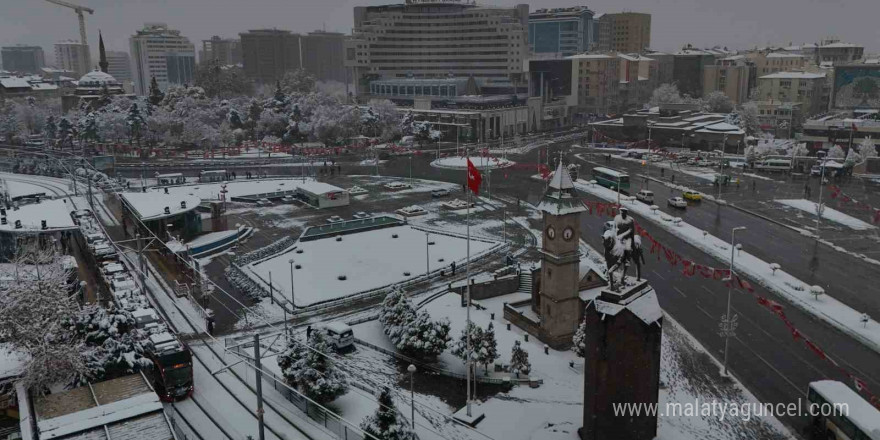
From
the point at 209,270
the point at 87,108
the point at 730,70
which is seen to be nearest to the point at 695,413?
the point at 209,270

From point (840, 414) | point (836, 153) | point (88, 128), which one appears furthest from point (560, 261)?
point (88, 128)

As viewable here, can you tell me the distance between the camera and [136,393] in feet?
86.8

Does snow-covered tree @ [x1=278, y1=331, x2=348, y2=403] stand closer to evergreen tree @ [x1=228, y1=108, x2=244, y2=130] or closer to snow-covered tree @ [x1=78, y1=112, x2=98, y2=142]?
snow-covered tree @ [x1=78, y1=112, x2=98, y2=142]

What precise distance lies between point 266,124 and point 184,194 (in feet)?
207

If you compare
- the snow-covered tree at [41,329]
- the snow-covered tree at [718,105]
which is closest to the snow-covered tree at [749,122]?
the snow-covered tree at [718,105]

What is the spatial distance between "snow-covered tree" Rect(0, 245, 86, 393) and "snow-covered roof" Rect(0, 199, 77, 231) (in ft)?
55.5

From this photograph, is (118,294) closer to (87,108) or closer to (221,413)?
(221,413)

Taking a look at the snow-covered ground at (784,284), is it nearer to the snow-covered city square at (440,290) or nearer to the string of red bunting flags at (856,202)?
the snow-covered city square at (440,290)

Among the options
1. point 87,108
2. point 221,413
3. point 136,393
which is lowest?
point 221,413

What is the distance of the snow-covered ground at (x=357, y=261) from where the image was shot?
4484 cm

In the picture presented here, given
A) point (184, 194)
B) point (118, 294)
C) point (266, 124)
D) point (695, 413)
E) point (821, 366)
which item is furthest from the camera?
point (266, 124)

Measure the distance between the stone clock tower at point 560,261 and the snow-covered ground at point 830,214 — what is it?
37605 mm

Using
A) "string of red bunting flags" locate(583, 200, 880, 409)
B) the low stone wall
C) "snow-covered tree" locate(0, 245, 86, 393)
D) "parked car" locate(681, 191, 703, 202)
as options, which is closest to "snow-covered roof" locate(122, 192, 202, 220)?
"snow-covered tree" locate(0, 245, 86, 393)

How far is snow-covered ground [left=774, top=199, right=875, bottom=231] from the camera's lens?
59438mm
